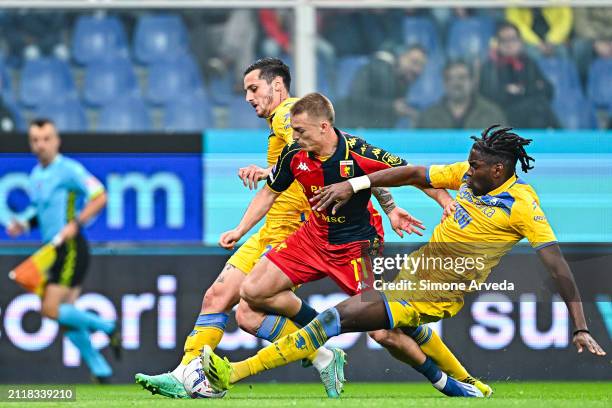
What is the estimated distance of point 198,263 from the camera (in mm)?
10539

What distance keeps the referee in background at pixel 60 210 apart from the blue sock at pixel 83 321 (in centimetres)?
4

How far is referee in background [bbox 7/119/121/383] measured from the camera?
10578 millimetres

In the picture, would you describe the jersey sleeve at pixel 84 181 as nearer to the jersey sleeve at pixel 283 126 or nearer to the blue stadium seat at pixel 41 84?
the blue stadium seat at pixel 41 84

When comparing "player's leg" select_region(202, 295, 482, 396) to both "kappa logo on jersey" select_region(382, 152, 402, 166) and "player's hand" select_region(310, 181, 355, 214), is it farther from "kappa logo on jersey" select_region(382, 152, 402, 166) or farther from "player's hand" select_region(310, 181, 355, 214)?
"kappa logo on jersey" select_region(382, 152, 402, 166)

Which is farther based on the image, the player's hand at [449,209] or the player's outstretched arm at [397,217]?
the player's outstretched arm at [397,217]

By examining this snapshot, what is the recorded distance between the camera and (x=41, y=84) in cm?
1118

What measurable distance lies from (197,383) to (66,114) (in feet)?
12.9

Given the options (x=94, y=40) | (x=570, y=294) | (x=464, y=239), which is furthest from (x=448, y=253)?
(x=94, y=40)

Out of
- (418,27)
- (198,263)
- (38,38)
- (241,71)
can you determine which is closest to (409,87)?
(418,27)

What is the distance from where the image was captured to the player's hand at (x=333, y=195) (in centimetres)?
738

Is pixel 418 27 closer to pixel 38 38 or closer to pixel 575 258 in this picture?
pixel 575 258

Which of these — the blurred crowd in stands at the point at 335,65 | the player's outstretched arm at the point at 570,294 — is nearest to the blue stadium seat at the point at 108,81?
the blurred crowd in stands at the point at 335,65

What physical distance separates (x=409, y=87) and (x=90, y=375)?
12.0ft

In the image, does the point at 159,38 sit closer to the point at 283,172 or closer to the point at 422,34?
the point at 422,34
